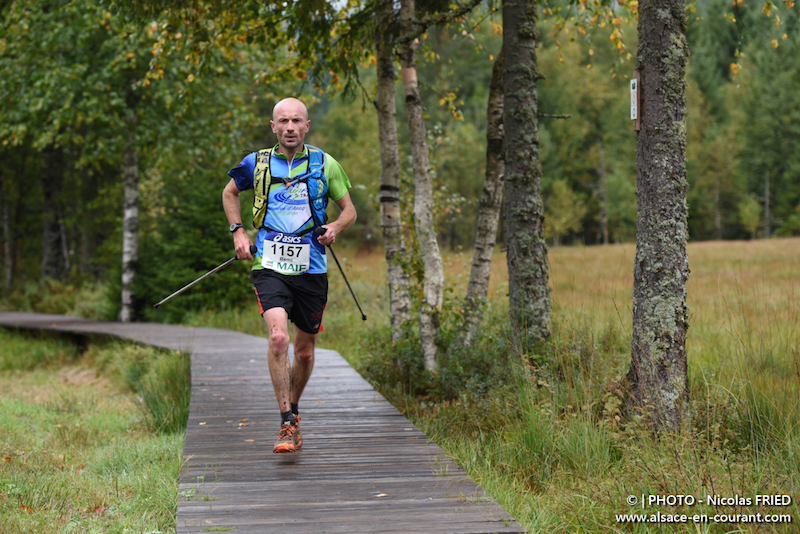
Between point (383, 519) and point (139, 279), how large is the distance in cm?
1302

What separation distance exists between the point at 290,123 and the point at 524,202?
94.7 inches

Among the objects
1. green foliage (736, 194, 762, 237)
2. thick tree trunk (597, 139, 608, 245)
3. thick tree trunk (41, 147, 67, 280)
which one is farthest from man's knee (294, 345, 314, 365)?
green foliage (736, 194, 762, 237)

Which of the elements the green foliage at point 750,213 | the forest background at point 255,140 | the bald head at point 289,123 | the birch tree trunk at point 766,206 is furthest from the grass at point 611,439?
the birch tree trunk at point 766,206

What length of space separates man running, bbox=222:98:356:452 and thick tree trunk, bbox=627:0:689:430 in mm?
1935

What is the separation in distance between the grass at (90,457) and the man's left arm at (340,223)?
1.67 metres

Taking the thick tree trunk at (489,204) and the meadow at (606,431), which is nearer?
the meadow at (606,431)

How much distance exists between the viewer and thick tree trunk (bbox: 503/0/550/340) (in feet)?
19.2

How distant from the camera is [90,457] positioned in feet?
17.1

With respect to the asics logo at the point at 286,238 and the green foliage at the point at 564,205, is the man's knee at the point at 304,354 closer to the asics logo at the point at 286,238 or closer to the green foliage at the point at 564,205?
the asics logo at the point at 286,238

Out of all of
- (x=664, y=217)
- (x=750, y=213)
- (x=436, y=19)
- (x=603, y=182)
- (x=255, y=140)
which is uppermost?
(x=255, y=140)

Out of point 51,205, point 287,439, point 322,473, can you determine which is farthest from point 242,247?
point 51,205

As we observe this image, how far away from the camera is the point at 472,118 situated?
5209 cm

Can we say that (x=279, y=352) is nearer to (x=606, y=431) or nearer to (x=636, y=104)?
(x=606, y=431)

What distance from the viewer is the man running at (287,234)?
13.9ft
